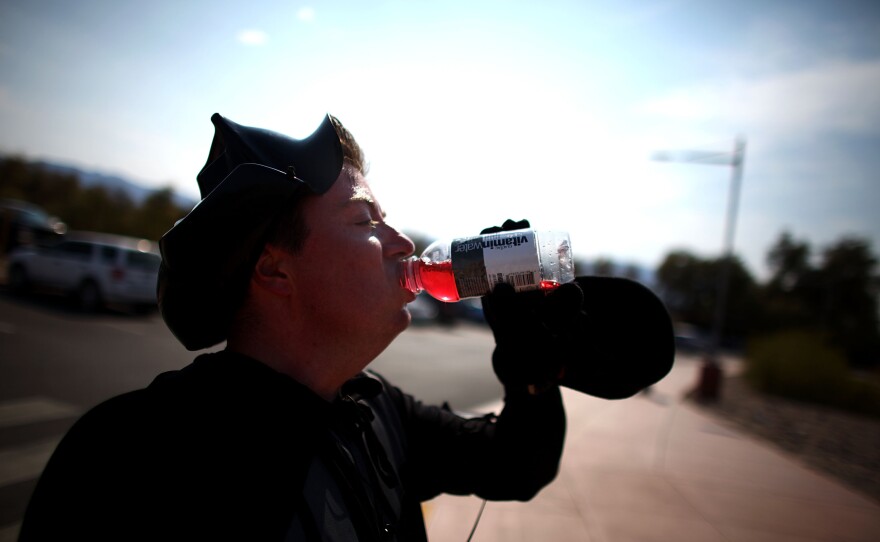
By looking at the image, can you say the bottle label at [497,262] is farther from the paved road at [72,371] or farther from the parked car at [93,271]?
the parked car at [93,271]

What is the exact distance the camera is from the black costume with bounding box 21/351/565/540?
89 cm

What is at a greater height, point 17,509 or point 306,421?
point 306,421

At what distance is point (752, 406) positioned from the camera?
1047 cm

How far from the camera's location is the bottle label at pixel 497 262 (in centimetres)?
153

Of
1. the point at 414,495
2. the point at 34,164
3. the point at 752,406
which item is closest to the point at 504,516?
the point at 414,495

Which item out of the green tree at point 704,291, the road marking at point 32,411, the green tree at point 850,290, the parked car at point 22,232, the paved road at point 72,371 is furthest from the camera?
the green tree at point 704,291

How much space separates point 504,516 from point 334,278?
2.40 metres

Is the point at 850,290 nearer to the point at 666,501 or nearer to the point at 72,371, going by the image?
the point at 666,501

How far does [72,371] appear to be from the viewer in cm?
654

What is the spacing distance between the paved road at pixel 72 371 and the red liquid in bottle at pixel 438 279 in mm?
3312

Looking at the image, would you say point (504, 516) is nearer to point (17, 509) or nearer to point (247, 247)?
point (247, 247)

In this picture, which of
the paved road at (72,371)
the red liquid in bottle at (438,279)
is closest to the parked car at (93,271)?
the paved road at (72,371)

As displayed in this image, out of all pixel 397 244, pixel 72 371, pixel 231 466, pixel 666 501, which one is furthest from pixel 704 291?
pixel 231 466

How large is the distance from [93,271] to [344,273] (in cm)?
1394
